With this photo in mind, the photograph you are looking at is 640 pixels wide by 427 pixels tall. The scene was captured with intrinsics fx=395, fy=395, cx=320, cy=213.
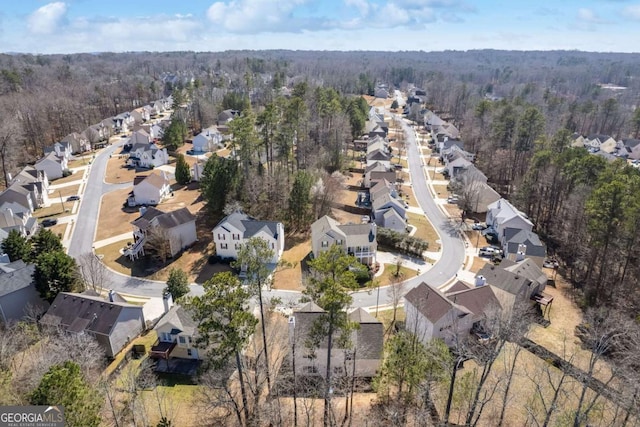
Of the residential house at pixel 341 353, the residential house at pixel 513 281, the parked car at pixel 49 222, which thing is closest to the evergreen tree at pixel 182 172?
the parked car at pixel 49 222

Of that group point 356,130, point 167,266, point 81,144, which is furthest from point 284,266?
point 81,144

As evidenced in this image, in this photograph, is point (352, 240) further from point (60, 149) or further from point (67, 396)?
point (60, 149)

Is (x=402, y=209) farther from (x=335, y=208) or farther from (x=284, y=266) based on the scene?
(x=284, y=266)

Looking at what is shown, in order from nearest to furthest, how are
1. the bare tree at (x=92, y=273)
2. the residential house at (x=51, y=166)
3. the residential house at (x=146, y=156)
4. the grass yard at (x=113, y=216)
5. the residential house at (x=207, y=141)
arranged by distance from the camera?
the bare tree at (x=92, y=273)
the grass yard at (x=113, y=216)
the residential house at (x=51, y=166)
the residential house at (x=146, y=156)
the residential house at (x=207, y=141)

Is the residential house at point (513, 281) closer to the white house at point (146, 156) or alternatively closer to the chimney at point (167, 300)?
the chimney at point (167, 300)

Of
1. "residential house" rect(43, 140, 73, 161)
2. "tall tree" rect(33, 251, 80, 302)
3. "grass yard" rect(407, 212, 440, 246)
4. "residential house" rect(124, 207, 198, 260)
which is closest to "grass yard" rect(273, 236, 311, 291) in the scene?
"residential house" rect(124, 207, 198, 260)

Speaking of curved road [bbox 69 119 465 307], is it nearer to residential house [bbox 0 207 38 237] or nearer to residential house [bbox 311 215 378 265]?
residential house [bbox 0 207 38 237]

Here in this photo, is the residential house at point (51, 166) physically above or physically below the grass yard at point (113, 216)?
above
